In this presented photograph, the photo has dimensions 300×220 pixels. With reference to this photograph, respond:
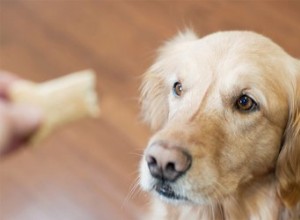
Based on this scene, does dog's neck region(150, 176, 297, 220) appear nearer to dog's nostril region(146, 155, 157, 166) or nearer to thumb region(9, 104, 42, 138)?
dog's nostril region(146, 155, 157, 166)

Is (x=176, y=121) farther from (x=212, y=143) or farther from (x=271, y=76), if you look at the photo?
(x=271, y=76)

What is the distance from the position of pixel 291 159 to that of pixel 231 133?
0.17m

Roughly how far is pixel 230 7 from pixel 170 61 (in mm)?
1392

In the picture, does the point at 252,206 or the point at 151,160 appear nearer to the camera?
the point at 151,160

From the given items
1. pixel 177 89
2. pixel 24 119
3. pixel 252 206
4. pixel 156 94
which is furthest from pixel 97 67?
pixel 24 119

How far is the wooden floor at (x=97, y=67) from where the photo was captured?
195 cm

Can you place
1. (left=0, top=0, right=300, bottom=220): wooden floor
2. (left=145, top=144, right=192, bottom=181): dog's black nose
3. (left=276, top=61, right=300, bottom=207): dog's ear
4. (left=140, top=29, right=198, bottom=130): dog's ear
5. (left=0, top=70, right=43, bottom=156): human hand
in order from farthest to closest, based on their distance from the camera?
(left=0, top=0, right=300, bottom=220): wooden floor, (left=140, top=29, right=198, bottom=130): dog's ear, (left=276, top=61, right=300, bottom=207): dog's ear, (left=145, top=144, right=192, bottom=181): dog's black nose, (left=0, top=70, right=43, bottom=156): human hand

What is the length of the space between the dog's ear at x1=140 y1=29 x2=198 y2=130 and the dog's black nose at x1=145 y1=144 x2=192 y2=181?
293 mm

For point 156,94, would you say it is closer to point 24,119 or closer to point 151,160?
point 151,160

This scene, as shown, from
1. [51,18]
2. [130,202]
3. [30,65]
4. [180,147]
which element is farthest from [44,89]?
[51,18]

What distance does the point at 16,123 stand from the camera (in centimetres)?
69

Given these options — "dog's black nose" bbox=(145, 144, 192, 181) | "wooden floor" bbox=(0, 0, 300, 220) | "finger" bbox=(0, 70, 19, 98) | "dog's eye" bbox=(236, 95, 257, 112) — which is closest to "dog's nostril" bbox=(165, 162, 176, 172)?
"dog's black nose" bbox=(145, 144, 192, 181)

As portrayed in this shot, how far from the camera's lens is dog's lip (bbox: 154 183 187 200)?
1.16 m

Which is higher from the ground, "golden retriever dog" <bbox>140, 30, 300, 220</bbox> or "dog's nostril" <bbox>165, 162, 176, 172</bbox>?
"golden retriever dog" <bbox>140, 30, 300, 220</bbox>
